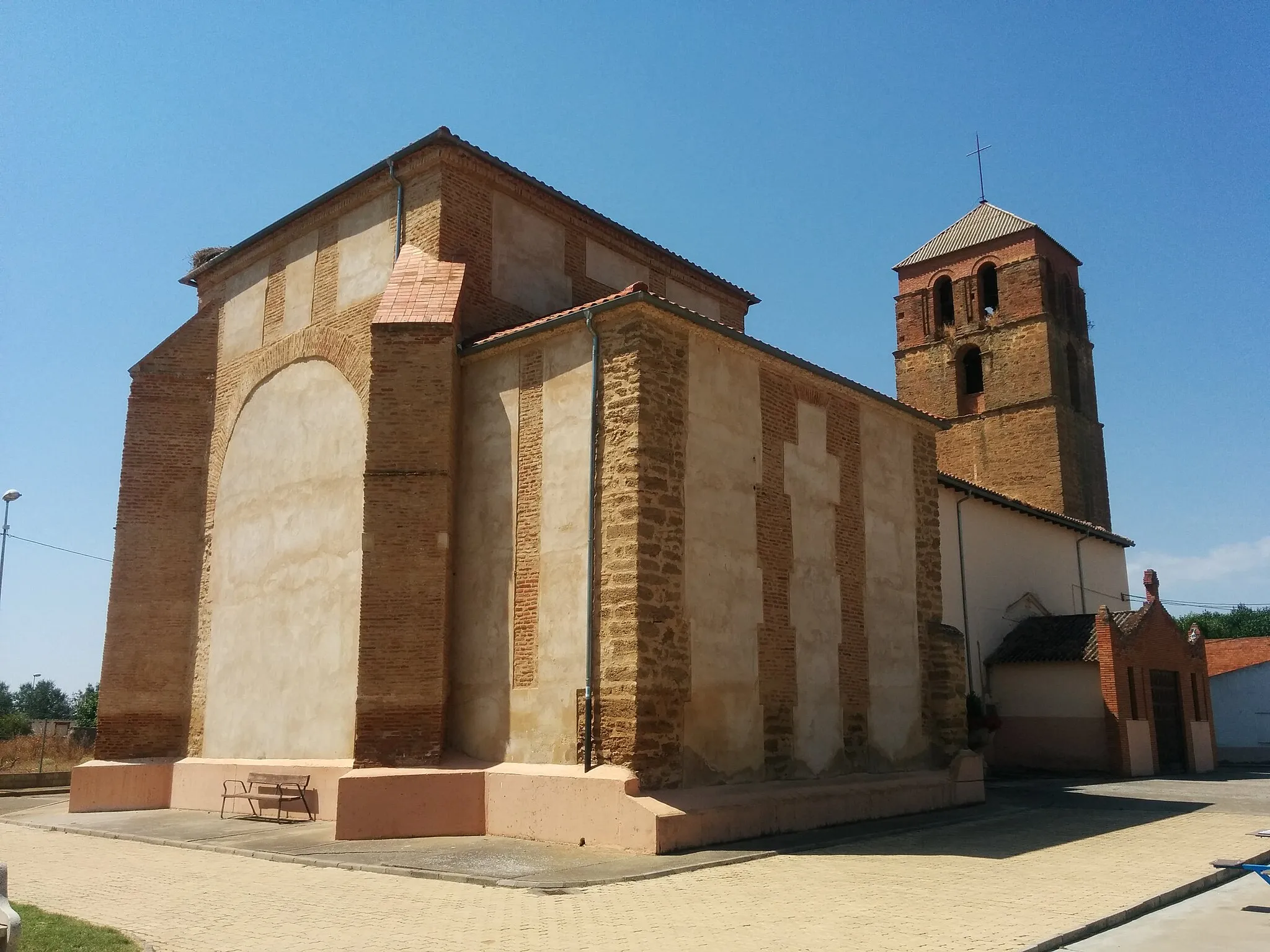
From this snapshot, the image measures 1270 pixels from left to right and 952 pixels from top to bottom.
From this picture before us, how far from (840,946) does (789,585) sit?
6.98 m

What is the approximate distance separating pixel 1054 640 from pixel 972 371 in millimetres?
13248

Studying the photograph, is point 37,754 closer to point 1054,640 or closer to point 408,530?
point 408,530

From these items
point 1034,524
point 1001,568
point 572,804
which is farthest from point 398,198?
point 1034,524

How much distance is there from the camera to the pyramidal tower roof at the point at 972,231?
105 ft

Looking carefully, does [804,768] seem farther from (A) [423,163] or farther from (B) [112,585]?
(B) [112,585]

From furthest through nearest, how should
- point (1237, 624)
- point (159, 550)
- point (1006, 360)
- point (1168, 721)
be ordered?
point (1237, 624) < point (1006, 360) < point (1168, 721) < point (159, 550)

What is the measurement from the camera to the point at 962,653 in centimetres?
1573

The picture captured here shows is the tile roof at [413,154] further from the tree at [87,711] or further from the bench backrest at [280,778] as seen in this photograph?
the tree at [87,711]

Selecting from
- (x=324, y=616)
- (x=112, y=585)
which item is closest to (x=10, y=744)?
(x=112, y=585)

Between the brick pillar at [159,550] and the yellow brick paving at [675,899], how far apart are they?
14.6ft

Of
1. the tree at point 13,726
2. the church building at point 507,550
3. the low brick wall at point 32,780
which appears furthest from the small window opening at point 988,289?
the tree at point 13,726

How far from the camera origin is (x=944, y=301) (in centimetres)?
3328

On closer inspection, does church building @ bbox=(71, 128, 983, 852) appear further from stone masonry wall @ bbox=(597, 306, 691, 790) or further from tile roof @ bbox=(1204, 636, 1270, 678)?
tile roof @ bbox=(1204, 636, 1270, 678)

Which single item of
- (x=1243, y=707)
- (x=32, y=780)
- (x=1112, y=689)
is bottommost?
(x=32, y=780)
